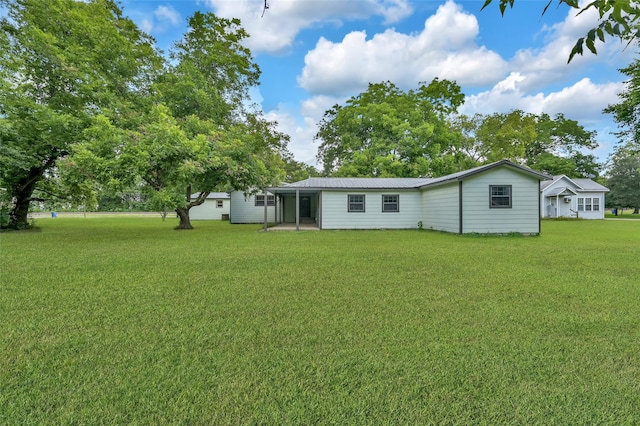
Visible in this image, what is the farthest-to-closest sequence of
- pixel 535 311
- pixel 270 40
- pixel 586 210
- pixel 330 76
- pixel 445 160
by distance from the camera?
pixel 586 210, pixel 445 160, pixel 330 76, pixel 270 40, pixel 535 311

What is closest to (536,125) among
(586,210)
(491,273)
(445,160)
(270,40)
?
(586,210)

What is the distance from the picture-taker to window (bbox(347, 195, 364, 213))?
598 inches

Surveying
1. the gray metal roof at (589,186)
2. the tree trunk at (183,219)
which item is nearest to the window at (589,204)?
the gray metal roof at (589,186)

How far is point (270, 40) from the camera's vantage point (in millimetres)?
11438

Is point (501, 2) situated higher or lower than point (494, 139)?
lower

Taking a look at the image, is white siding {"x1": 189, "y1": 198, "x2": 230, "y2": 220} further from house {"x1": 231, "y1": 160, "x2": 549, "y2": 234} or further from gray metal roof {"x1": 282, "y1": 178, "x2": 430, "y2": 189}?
gray metal roof {"x1": 282, "y1": 178, "x2": 430, "y2": 189}

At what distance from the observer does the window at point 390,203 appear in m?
15.4

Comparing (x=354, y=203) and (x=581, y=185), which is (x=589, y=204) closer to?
(x=581, y=185)

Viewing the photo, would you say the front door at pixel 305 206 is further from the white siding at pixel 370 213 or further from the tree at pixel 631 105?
the tree at pixel 631 105

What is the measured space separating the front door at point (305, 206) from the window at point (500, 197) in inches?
477

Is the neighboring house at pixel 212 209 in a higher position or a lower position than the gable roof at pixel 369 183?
lower

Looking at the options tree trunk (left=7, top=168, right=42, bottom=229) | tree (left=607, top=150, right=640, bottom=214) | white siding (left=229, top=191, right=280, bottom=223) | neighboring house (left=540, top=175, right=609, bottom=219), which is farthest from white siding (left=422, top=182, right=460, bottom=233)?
tree (left=607, top=150, right=640, bottom=214)

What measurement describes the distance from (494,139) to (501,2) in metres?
32.8

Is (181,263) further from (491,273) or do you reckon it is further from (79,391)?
(491,273)
